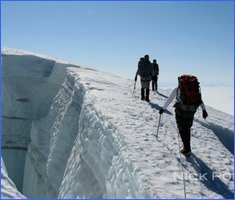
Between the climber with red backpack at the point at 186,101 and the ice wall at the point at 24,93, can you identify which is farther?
the ice wall at the point at 24,93

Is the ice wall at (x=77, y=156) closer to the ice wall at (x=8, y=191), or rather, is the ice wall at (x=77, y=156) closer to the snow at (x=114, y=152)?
the snow at (x=114, y=152)

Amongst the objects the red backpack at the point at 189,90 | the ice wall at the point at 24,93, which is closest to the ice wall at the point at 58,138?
the ice wall at the point at 24,93

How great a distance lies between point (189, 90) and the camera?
7742 millimetres

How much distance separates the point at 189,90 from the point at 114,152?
2.86 metres

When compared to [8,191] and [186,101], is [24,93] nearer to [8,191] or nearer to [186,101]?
[186,101]

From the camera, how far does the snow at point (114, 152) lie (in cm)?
713

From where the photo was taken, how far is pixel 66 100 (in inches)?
738

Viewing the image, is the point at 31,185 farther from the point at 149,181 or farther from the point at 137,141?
the point at 149,181

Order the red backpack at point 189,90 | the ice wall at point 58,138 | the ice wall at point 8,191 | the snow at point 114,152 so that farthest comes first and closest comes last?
1. the ice wall at point 58,138
2. the red backpack at point 189,90
3. the snow at point 114,152
4. the ice wall at point 8,191

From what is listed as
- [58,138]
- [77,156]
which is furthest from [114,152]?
[58,138]

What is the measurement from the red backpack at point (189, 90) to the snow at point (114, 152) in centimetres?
139

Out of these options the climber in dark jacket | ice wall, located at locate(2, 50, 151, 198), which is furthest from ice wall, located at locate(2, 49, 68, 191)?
the climber in dark jacket

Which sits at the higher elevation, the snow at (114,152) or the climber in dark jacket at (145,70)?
the climber in dark jacket at (145,70)

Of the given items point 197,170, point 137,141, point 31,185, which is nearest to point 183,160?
point 197,170
